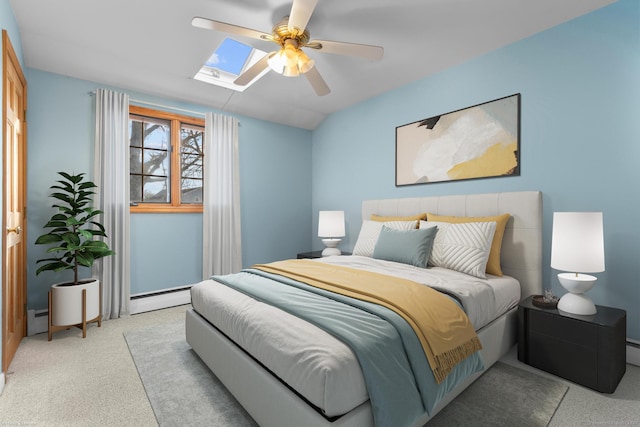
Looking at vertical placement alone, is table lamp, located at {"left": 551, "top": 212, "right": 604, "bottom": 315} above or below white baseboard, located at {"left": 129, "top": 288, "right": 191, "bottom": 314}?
above

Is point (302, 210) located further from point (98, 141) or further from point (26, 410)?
point (26, 410)

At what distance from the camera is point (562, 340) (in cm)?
197

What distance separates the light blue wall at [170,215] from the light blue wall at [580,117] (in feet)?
7.36

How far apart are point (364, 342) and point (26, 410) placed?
1952 millimetres

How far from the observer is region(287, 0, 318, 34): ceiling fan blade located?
1.80m

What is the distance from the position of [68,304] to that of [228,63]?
9.51 ft

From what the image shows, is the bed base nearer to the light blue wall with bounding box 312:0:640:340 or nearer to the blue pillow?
the blue pillow

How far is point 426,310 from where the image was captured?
5.29 ft

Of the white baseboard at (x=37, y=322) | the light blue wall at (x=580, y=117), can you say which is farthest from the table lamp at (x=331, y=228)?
the white baseboard at (x=37, y=322)

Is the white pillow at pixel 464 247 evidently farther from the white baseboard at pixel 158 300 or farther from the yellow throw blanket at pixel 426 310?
the white baseboard at pixel 158 300

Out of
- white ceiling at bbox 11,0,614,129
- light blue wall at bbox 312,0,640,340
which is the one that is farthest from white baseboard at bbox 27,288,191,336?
light blue wall at bbox 312,0,640,340

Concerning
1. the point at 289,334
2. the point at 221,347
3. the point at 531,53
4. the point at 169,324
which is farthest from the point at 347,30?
the point at 169,324

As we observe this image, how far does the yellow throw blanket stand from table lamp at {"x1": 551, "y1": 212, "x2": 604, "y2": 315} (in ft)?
2.76

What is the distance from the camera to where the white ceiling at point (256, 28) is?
2.25m
